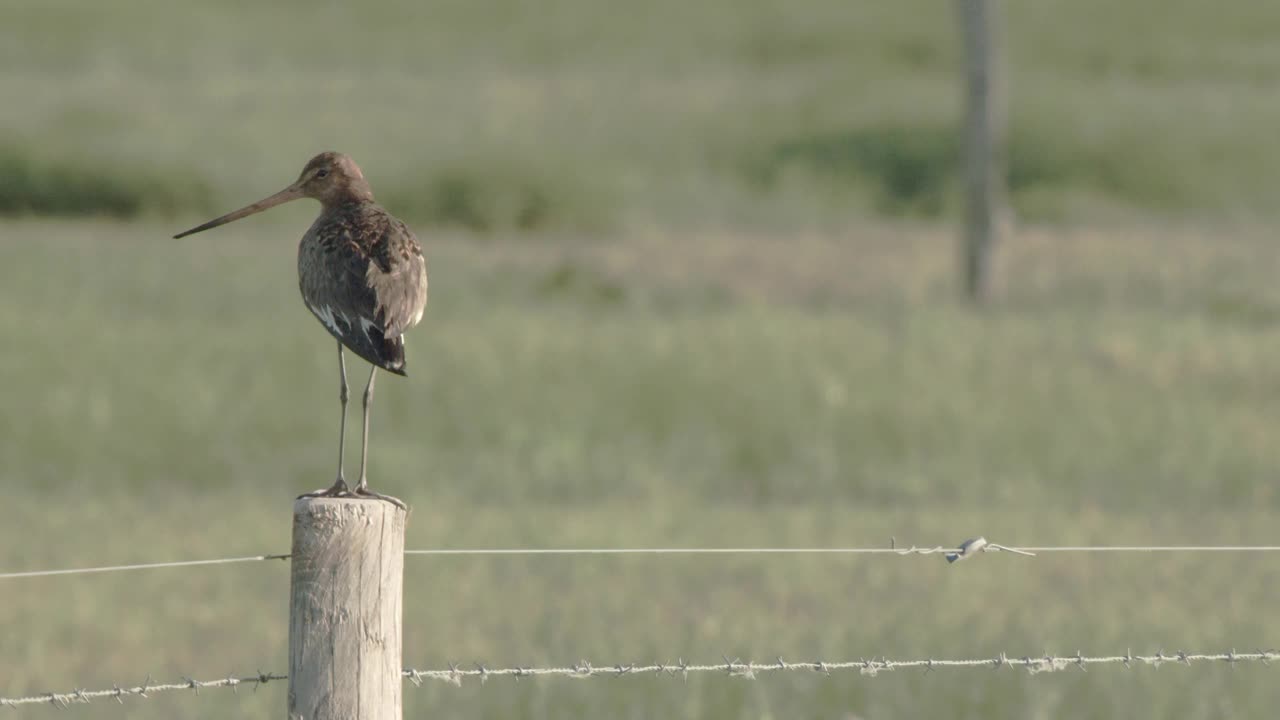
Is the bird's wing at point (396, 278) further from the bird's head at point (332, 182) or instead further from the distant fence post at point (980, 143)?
the distant fence post at point (980, 143)

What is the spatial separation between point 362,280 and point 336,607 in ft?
2.74

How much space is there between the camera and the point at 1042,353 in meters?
18.8

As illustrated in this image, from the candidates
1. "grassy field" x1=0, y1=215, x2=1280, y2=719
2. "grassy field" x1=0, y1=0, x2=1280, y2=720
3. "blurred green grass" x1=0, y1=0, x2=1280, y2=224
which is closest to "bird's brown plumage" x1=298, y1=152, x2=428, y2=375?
"grassy field" x1=0, y1=0, x2=1280, y2=720

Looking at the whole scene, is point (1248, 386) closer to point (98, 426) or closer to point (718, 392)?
point (718, 392)

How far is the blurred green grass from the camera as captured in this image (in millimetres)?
34781

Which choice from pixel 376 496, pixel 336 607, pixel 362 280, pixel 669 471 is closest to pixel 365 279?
pixel 362 280

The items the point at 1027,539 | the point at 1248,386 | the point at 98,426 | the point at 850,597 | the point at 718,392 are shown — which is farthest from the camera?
the point at 1248,386

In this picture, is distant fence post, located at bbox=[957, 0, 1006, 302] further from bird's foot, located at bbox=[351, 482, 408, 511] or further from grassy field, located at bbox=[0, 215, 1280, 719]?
bird's foot, located at bbox=[351, 482, 408, 511]

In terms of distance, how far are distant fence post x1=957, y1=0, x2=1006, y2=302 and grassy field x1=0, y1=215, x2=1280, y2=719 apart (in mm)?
829

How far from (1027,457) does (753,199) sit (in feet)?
69.1

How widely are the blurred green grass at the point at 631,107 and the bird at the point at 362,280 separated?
2832cm

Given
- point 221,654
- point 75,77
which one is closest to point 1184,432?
point 221,654

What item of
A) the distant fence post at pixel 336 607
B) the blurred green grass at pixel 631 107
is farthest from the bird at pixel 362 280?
the blurred green grass at pixel 631 107

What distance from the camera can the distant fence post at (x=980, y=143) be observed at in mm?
25219
